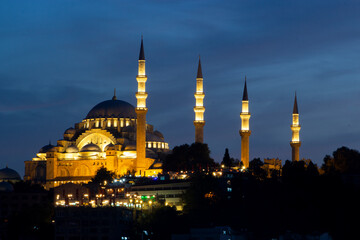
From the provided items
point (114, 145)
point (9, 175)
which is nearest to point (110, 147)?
point (114, 145)

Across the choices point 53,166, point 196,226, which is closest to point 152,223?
point 196,226

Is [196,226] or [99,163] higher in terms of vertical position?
[99,163]

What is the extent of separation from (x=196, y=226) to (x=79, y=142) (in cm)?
3840

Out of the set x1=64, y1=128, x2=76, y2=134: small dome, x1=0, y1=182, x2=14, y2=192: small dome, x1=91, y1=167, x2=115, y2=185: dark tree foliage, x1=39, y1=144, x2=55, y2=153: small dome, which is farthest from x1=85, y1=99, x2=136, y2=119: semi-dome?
x1=0, y1=182, x2=14, y2=192: small dome

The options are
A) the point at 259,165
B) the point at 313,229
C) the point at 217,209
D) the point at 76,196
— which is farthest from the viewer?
the point at 259,165

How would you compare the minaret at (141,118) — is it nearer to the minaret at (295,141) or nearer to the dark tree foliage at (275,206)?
the dark tree foliage at (275,206)

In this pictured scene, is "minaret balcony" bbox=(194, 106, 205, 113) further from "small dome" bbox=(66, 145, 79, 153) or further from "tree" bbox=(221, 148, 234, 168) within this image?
"small dome" bbox=(66, 145, 79, 153)

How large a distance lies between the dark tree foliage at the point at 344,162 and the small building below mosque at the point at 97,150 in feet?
63.2

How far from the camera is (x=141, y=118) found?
10650 centimetres

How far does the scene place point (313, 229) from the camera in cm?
8031

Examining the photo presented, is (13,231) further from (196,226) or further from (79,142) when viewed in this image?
(79,142)

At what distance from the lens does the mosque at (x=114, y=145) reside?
354 feet

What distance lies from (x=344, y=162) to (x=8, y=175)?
42.4m

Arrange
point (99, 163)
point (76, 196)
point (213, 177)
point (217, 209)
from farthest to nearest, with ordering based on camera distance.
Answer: point (99, 163) < point (76, 196) < point (213, 177) < point (217, 209)
